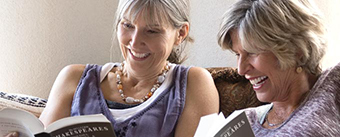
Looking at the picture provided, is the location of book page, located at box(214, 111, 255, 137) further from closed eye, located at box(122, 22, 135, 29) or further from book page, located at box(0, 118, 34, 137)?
closed eye, located at box(122, 22, 135, 29)

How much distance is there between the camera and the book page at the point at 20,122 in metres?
1.25

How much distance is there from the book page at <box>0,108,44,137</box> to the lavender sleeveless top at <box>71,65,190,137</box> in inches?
19.3

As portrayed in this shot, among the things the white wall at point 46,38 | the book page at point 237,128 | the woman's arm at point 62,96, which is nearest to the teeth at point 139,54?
the woman's arm at point 62,96

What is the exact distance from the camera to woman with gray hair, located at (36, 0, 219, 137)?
5.64 feet

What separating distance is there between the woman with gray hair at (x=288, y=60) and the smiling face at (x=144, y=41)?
1.13ft

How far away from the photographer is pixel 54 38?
2.73m

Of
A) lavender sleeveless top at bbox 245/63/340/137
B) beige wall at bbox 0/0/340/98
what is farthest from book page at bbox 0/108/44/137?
beige wall at bbox 0/0/340/98

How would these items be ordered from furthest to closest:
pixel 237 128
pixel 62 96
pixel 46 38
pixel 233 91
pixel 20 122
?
pixel 46 38 → pixel 233 91 → pixel 62 96 → pixel 20 122 → pixel 237 128

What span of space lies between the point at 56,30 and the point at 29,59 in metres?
0.23

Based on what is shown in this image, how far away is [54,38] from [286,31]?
5.67 ft

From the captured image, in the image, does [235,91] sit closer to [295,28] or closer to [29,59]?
[295,28]

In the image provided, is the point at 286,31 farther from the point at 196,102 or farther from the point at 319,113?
the point at 196,102

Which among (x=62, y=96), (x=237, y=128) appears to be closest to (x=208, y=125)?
(x=237, y=128)

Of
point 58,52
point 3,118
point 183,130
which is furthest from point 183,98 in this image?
point 58,52
